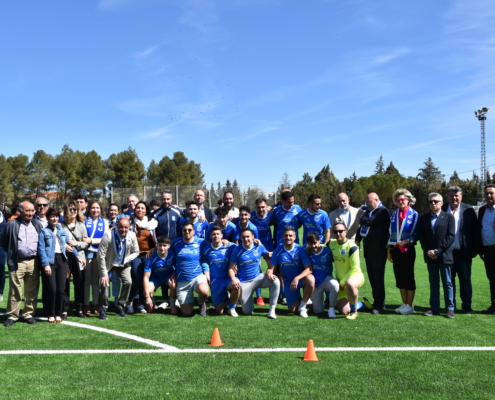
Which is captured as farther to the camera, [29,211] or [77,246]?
[77,246]

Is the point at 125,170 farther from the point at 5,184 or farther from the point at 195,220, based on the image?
the point at 195,220

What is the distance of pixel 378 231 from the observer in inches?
282

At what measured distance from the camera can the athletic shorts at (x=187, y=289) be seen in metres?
7.12

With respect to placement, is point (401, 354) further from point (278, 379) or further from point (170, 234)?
point (170, 234)

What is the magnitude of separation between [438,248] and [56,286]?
5.81m

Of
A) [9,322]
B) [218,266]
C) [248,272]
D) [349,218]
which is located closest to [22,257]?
[9,322]

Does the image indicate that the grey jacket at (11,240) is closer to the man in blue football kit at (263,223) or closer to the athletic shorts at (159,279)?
the athletic shorts at (159,279)

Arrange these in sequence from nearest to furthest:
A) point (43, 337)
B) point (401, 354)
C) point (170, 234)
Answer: point (401, 354), point (43, 337), point (170, 234)

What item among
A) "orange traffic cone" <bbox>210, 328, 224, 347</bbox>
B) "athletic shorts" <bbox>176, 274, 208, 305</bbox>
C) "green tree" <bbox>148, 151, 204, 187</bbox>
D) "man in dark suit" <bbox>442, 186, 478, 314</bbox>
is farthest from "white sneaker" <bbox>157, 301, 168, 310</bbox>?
"green tree" <bbox>148, 151, 204, 187</bbox>

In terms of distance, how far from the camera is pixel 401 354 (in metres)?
4.95

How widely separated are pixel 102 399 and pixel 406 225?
5129 millimetres

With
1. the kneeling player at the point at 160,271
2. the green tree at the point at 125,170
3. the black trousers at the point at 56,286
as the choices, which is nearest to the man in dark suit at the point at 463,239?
the kneeling player at the point at 160,271

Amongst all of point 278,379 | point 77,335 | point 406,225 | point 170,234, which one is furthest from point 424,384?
point 170,234

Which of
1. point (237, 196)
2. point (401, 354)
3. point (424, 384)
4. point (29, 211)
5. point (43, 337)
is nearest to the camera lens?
point (424, 384)
